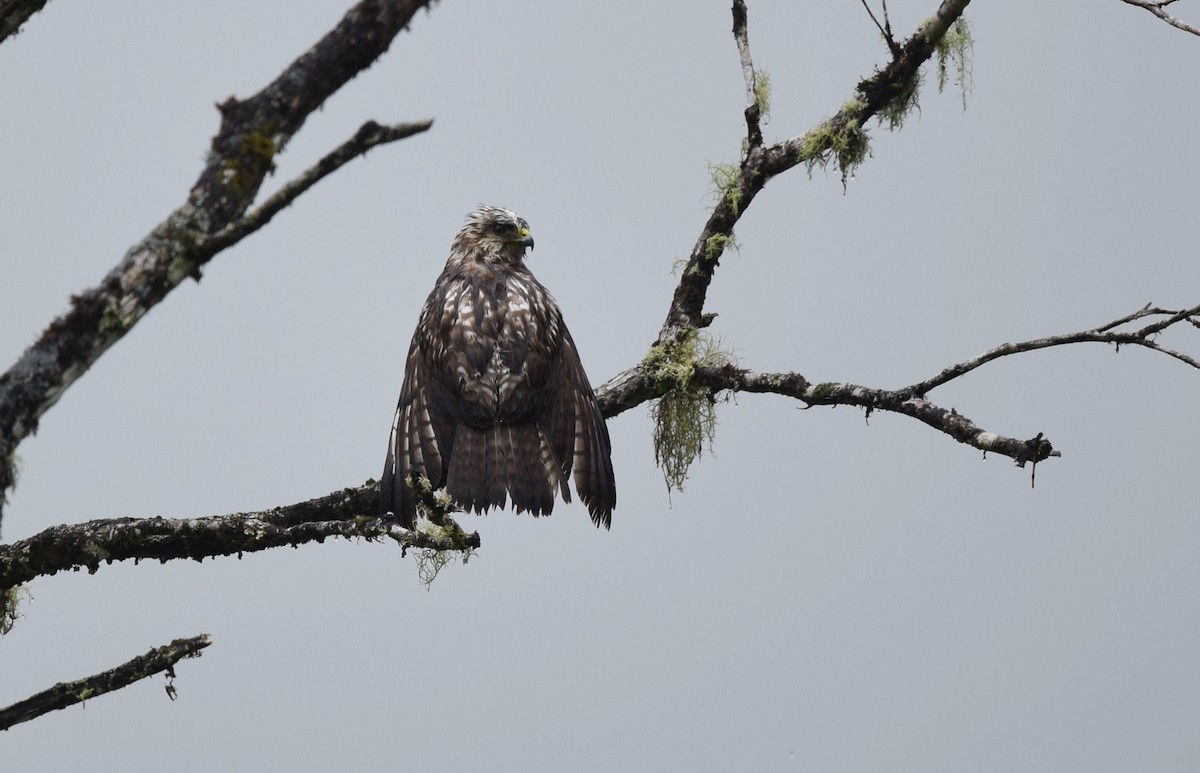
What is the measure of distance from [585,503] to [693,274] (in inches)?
50.1

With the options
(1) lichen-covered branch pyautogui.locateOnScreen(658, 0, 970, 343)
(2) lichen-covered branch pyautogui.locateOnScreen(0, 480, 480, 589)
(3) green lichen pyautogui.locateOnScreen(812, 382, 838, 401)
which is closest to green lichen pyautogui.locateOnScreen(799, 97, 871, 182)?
(1) lichen-covered branch pyautogui.locateOnScreen(658, 0, 970, 343)

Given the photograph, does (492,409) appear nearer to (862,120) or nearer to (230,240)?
(862,120)

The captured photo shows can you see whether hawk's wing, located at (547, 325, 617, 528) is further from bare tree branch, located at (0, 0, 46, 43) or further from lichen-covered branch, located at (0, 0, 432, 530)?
bare tree branch, located at (0, 0, 46, 43)

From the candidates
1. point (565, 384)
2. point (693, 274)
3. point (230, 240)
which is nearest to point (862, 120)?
point (693, 274)

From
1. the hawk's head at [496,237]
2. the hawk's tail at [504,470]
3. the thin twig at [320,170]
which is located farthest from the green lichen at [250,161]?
the hawk's head at [496,237]

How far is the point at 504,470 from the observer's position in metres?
6.77

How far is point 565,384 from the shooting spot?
7.20 meters

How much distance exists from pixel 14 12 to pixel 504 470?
3277mm

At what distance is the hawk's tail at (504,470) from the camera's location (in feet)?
22.0

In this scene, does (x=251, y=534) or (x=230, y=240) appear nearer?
(x=230, y=240)

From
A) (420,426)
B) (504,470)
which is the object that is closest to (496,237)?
(420,426)

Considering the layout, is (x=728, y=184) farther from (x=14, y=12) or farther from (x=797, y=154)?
(x=14, y=12)

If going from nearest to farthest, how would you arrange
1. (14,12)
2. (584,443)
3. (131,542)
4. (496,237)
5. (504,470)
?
1. (14,12)
2. (131,542)
3. (504,470)
4. (584,443)
5. (496,237)

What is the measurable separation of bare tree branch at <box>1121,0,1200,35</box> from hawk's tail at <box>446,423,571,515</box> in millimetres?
3284
